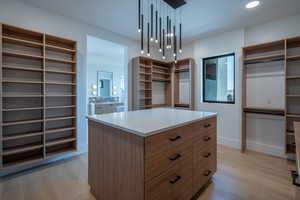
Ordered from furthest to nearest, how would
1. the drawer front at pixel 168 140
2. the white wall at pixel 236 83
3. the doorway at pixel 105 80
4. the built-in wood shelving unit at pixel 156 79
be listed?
the doorway at pixel 105 80 → the built-in wood shelving unit at pixel 156 79 → the white wall at pixel 236 83 → the drawer front at pixel 168 140

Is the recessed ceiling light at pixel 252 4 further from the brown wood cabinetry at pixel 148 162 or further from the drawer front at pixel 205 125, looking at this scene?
the brown wood cabinetry at pixel 148 162

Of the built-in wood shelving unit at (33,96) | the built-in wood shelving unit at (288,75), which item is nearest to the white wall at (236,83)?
the built-in wood shelving unit at (288,75)

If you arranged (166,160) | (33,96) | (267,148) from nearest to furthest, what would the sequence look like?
(166,160) < (33,96) < (267,148)

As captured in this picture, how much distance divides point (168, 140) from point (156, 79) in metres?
3.18

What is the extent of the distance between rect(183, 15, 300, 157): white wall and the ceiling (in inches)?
8.4

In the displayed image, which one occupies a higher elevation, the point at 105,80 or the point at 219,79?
the point at 105,80

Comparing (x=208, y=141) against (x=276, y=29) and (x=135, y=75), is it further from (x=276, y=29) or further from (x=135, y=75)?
(x=276, y=29)

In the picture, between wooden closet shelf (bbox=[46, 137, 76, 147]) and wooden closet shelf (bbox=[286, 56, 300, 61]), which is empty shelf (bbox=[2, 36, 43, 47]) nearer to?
wooden closet shelf (bbox=[46, 137, 76, 147])

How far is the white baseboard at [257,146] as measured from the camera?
9.74 feet

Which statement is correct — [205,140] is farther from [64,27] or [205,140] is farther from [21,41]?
[64,27]

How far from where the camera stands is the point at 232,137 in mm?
3506

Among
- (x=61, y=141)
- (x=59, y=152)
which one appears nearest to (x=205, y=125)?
(x=61, y=141)

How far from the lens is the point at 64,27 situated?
289 centimetres

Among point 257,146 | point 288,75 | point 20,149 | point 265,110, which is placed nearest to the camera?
point 20,149
